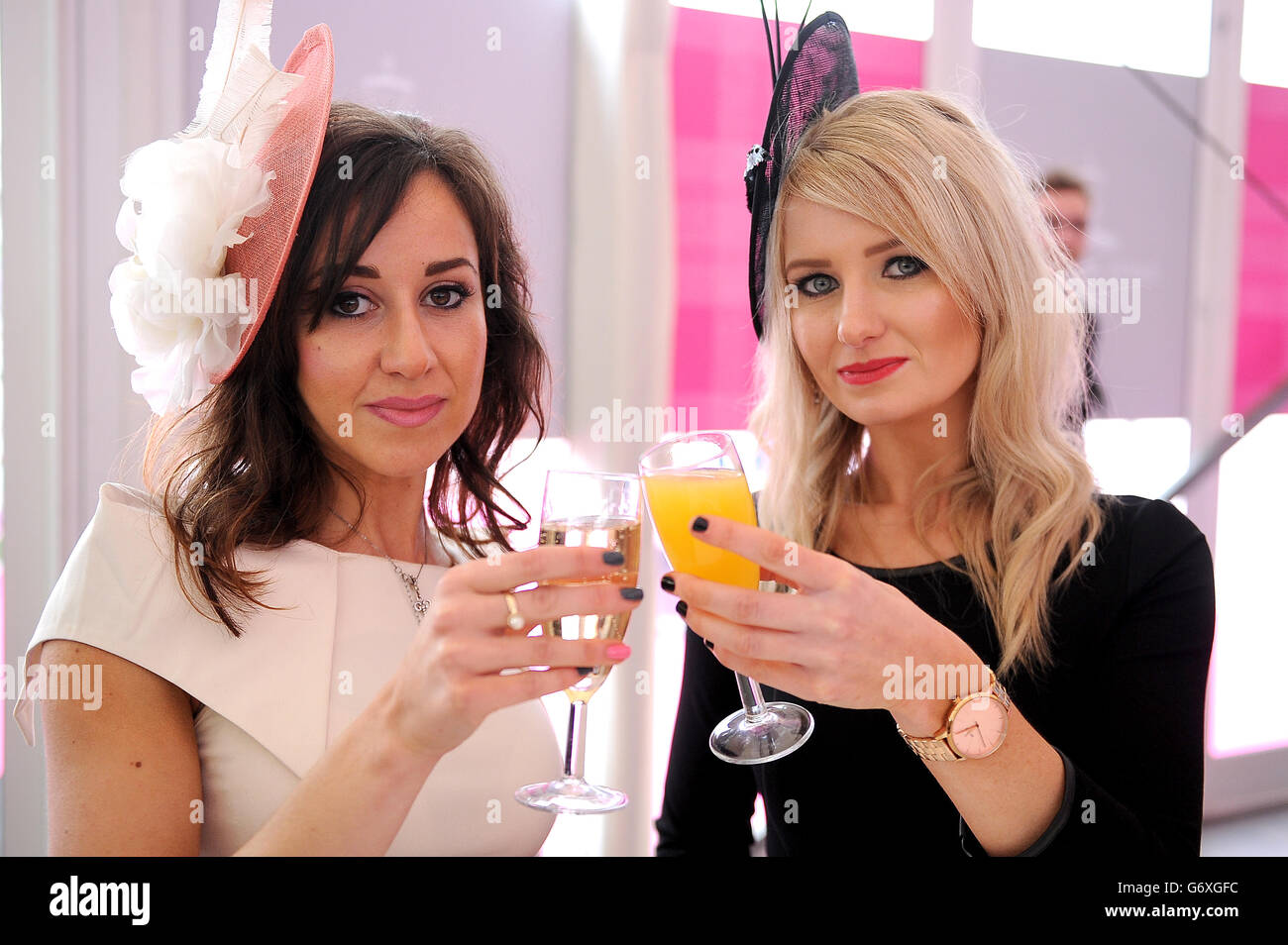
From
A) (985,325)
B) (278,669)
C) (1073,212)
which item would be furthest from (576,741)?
(1073,212)

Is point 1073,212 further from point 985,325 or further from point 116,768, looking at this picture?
point 116,768

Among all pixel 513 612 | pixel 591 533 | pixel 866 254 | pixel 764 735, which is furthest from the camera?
pixel 866 254

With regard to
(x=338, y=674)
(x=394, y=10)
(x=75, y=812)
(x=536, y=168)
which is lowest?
(x=75, y=812)

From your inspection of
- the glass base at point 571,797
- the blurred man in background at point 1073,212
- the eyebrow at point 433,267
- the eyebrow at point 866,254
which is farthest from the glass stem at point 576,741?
the blurred man in background at point 1073,212

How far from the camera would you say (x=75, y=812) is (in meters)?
1.31

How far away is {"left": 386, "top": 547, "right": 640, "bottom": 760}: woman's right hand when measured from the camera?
1.06 m

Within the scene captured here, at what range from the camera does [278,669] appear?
1.51 metres

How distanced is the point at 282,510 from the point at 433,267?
1.54 ft

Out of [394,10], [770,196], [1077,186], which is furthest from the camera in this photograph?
[1077,186]

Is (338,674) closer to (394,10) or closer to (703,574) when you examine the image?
(703,574)

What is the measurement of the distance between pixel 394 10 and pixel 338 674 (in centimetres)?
221

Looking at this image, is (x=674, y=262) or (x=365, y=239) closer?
(x=365, y=239)

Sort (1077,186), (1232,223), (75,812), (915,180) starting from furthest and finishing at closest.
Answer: (1232,223), (1077,186), (915,180), (75,812)
